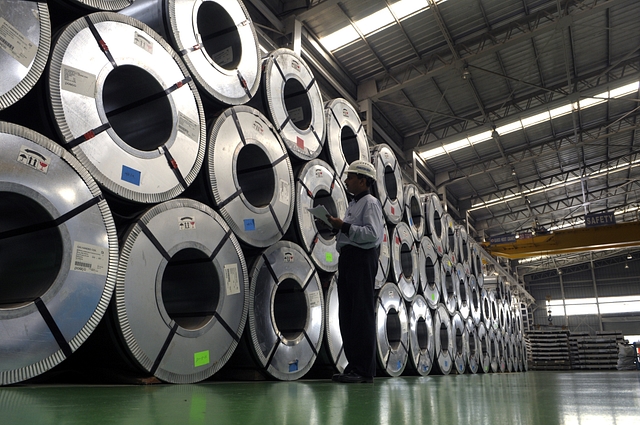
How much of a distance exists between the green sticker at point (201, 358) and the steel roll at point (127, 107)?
0.82 meters

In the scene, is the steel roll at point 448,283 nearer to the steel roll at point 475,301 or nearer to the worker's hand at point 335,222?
the steel roll at point 475,301

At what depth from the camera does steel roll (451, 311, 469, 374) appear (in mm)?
6854

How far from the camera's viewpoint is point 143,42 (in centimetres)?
239

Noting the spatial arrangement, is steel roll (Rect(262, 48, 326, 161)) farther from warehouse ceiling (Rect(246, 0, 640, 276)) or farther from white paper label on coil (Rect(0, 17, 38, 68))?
warehouse ceiling (Rect(246, 0, 640, 276))

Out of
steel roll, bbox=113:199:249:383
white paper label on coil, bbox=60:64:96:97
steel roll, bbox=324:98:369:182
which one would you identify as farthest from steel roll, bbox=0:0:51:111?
steel roll, bbox=324:98:369:182

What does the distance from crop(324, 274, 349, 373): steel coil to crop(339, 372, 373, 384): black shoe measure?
74cm

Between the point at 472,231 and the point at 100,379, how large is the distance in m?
19.5

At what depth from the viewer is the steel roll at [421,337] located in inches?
207

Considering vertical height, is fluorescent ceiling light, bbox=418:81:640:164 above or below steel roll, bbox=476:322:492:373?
above

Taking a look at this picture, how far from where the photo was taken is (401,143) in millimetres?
12438

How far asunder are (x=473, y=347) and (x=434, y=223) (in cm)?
254

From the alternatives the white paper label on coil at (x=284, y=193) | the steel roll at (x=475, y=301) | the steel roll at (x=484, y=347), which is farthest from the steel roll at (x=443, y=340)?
the white paper label on coil at (x=284, y=193)

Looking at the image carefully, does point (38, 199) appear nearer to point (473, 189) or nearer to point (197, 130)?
point (197, 130)

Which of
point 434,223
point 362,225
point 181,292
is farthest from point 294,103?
point 434,223
